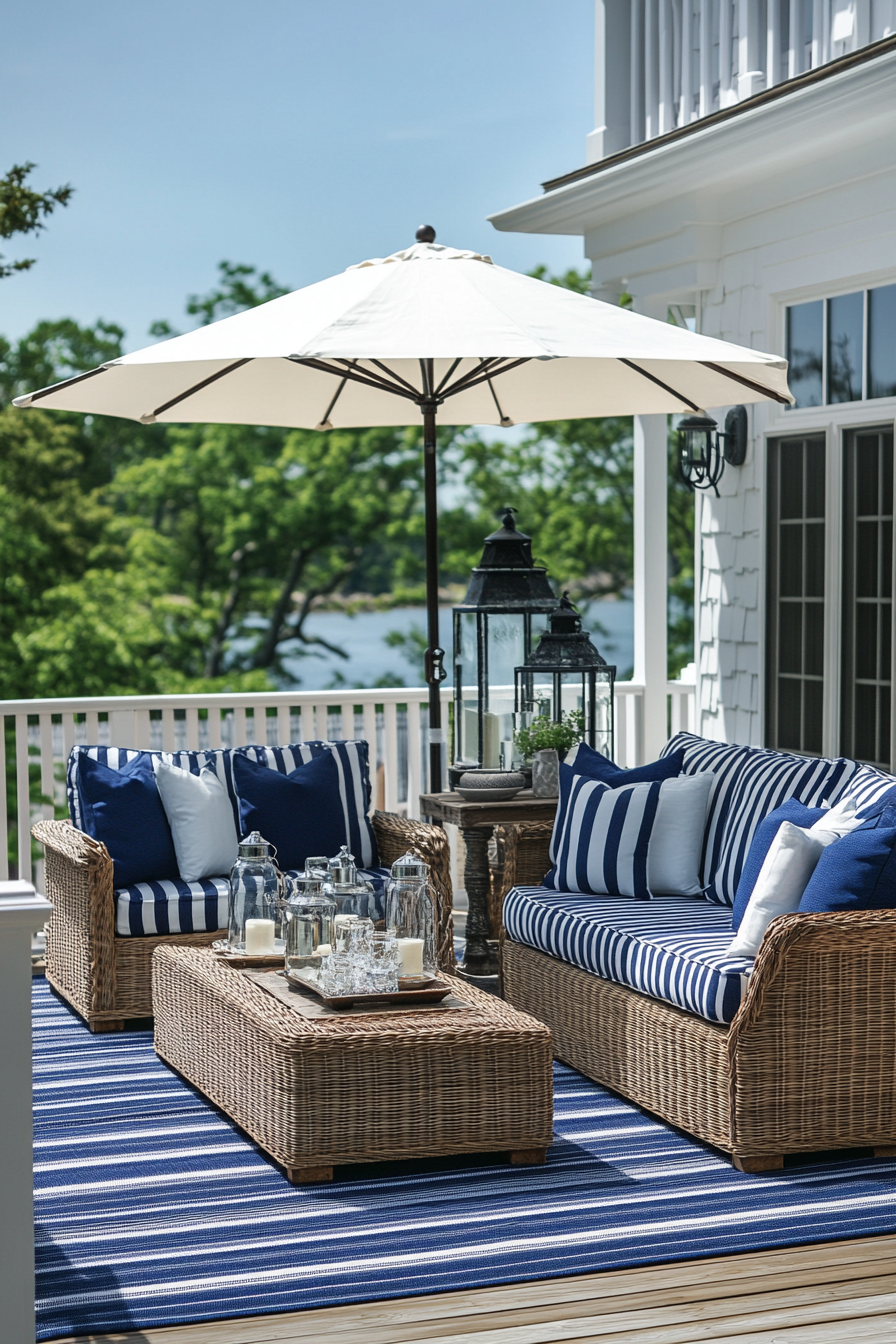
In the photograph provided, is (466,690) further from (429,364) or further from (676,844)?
(676,844)

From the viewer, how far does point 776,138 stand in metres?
5.61

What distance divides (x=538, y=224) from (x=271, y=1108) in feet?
15.1

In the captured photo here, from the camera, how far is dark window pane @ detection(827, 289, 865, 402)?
5.86m

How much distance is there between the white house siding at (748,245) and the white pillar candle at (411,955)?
242cm

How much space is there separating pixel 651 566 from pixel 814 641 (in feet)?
Answer: 4.26

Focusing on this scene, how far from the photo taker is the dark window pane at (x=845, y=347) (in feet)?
19.2

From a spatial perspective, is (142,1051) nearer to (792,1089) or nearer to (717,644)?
(792,1089)

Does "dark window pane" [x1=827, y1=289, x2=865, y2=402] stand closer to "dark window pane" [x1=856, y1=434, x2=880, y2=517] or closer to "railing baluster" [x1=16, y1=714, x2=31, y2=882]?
"dark window pane" [x1=856, y1=434, x2=880, y2=517]

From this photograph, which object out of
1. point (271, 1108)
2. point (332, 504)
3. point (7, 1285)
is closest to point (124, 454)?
point (332, 504)

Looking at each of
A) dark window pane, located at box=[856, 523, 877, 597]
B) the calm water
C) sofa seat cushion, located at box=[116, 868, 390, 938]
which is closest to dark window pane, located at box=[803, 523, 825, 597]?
dark window pane, located at box=[856, 523, 877, 597]

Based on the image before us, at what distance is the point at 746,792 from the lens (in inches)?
193

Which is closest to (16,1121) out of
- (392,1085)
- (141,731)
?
(392,1085)

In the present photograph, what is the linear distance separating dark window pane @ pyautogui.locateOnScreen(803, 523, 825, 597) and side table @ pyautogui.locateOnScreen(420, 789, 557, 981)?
137cm

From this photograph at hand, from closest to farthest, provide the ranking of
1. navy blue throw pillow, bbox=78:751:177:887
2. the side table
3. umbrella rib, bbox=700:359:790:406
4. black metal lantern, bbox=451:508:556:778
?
1. umbrella rib, bbox=700:359:790:406
2. navy blue throw pillow, bbox=78:751:177:887
3. the side table
4. black metal lantern, bbox=451:508:556:778
